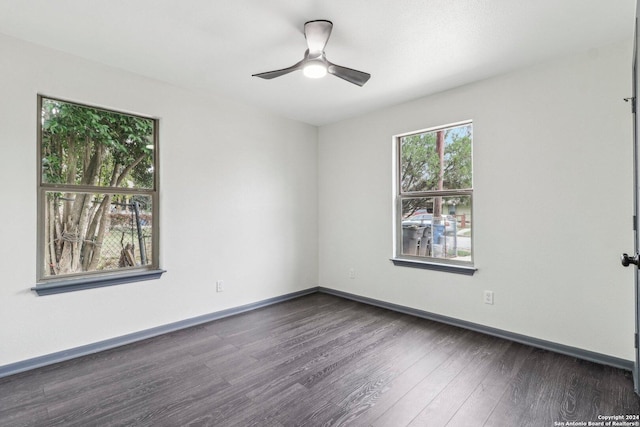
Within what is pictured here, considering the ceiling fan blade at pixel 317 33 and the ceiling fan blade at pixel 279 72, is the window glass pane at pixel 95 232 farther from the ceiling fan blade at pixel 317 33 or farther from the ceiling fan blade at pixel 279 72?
the ceiling fan blade at pixel 317 33

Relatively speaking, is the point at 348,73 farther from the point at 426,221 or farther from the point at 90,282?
the point at 90,282

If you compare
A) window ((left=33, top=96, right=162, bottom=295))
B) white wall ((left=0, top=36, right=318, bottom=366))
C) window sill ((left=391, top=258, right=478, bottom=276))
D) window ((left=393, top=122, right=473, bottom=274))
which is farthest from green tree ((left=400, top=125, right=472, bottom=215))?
window ((left=33, top=96, right=162, bottom=295))

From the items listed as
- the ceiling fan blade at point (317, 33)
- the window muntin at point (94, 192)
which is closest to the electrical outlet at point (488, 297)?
the ceiling fan blade at point (317, 33)

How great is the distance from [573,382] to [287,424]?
1979 millimetres

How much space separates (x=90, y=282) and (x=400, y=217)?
3.25 meters

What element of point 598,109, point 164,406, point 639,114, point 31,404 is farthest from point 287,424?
point 598,109

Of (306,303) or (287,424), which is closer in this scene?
(287,424)

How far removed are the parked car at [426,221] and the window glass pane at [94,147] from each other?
114 inches

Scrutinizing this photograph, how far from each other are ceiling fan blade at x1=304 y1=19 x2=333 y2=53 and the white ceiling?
0.04 metres

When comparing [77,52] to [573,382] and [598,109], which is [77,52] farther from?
[573,382]

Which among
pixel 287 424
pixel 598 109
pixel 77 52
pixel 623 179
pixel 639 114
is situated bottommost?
pixel 287 424

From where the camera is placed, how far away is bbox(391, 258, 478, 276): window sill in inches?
124

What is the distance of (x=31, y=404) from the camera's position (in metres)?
1.96

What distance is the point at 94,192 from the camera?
2.79 m
